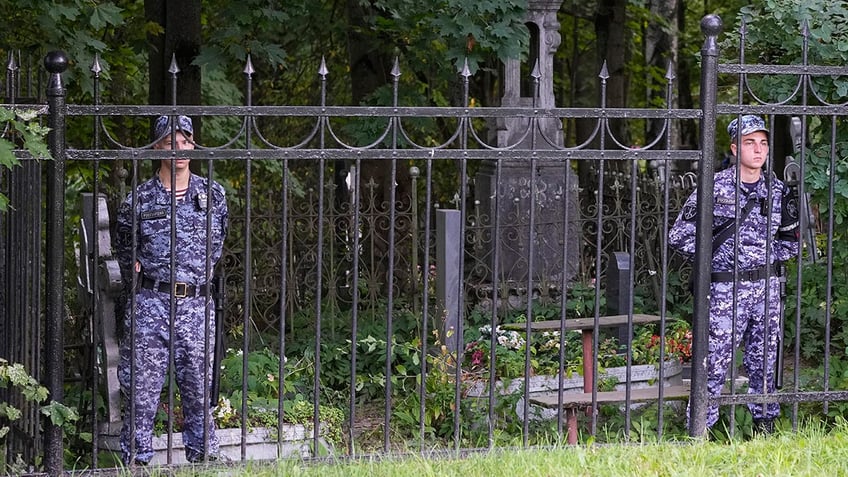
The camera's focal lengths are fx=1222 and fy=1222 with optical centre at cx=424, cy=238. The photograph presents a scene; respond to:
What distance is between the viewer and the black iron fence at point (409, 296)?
5.33 metres

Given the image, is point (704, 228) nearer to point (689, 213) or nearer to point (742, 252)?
point (689, 213)

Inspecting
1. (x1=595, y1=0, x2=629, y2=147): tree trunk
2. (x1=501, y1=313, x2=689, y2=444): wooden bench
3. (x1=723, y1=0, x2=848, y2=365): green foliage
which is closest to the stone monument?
(x1=501, y1=313, x2=689, y2=444): wooden bench

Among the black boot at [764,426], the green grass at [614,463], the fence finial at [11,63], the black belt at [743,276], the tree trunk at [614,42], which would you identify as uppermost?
the tree trunk at [614,42]

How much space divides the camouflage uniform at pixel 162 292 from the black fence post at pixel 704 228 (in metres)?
2.29

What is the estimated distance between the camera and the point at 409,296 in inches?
393

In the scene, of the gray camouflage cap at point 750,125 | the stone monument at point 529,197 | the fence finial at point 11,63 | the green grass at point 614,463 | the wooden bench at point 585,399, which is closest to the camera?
the green grass at point 614,463

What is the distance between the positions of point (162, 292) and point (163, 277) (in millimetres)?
71

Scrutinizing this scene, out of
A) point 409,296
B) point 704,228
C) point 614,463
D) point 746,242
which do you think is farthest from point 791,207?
point 409,296

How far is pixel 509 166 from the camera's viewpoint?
1147cm

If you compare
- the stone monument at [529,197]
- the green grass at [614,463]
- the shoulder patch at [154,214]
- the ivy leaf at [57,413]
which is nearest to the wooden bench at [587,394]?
the green grass at [614,463]

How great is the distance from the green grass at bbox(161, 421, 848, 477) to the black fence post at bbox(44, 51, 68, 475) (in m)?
0.59

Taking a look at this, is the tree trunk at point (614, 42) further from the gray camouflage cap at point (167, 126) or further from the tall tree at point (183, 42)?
the gray camouflage cap at point (167, 126)

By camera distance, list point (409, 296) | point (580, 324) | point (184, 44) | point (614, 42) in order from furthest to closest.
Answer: point (614, 42), point (184, 44), point (409, 296), point (580, 324)

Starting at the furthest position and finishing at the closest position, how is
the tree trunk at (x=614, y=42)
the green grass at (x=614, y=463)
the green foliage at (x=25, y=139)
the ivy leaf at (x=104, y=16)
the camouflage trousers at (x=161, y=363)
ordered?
the tree trunk at (x=614, y=42)
the ivy leaf at (x=104, y=16)
the camouflage trousers at (x=161, y=363)
the green grass at (x=614, y=463)
the green foliage at (x=25, y=139)
